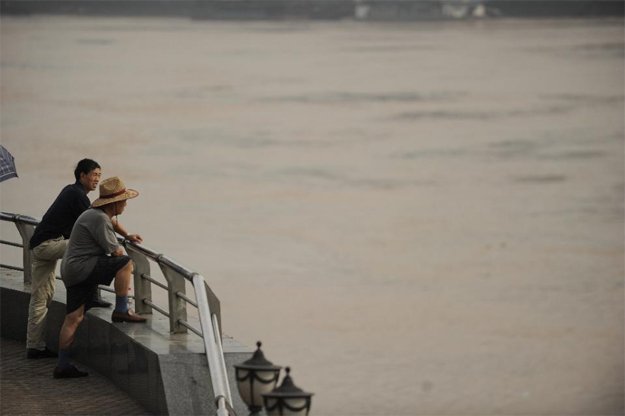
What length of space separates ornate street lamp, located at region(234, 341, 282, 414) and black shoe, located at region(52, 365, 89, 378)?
2.44 meters

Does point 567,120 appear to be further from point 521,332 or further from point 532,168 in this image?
point 521,332

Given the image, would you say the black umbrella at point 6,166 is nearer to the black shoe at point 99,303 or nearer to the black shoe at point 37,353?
the black shoe at point 99,303

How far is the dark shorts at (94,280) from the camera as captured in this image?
8695 millimetres

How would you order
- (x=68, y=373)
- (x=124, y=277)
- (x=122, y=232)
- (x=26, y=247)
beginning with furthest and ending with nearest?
(x=26, y=247) → (x=68, y=373) → (x=122, y=232) → (x=124, y=277)

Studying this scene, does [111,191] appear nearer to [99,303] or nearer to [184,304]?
[184,304]

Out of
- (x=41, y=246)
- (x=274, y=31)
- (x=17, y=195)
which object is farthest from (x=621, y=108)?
(x=41, y=246)

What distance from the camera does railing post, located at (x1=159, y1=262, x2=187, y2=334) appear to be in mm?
8711

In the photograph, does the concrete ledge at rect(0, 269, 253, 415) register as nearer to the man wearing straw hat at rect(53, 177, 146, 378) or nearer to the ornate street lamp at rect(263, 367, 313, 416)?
the man wearing straw hat at rect(53, 177, 146, 378)

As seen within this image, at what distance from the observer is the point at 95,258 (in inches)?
344

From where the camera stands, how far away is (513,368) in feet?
168

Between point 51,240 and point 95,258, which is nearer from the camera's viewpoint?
Answer: point 95,258

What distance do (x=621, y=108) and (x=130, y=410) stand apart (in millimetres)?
49014

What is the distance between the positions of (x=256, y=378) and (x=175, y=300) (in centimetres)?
183

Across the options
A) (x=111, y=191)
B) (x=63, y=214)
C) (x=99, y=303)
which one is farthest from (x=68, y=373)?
(x=111, y=191)
